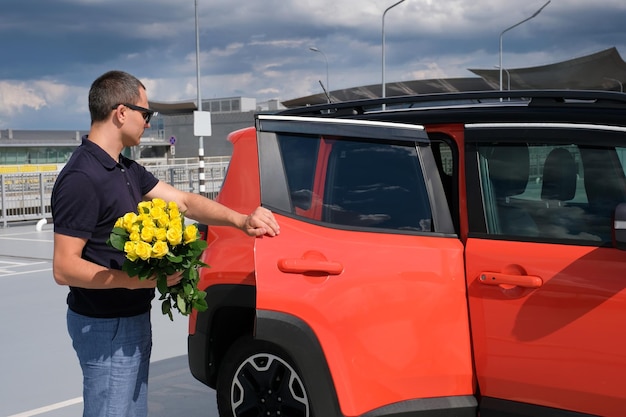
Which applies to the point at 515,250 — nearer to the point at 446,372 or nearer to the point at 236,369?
the point at 446,372

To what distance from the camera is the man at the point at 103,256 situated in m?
2.65

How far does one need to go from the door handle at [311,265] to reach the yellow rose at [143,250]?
82cm

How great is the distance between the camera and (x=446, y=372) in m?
3.10

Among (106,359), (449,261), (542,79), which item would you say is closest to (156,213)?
(106,359)

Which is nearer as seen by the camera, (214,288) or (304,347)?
(304,347)

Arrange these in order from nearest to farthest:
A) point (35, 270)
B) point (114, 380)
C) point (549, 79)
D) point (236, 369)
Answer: point (114, 380)
point (236, 369)
point (35, 270)
point (549, 79)

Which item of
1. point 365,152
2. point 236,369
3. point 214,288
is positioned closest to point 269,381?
point 236,369

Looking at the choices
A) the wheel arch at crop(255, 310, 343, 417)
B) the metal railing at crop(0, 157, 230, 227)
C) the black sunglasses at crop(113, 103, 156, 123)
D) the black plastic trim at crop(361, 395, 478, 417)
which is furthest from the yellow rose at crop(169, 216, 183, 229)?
the metal railing at crop(0, 157, 230, 227)

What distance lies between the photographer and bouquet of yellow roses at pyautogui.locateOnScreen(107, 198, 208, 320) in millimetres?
2531

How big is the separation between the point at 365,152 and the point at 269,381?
118cm

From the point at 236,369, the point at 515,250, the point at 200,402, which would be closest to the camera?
the point at 515,250

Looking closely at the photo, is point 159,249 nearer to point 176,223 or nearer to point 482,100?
point 176,223

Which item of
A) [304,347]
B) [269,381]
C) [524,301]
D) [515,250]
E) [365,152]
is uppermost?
[365,152]

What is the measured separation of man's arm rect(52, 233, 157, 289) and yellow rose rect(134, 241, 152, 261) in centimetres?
18
